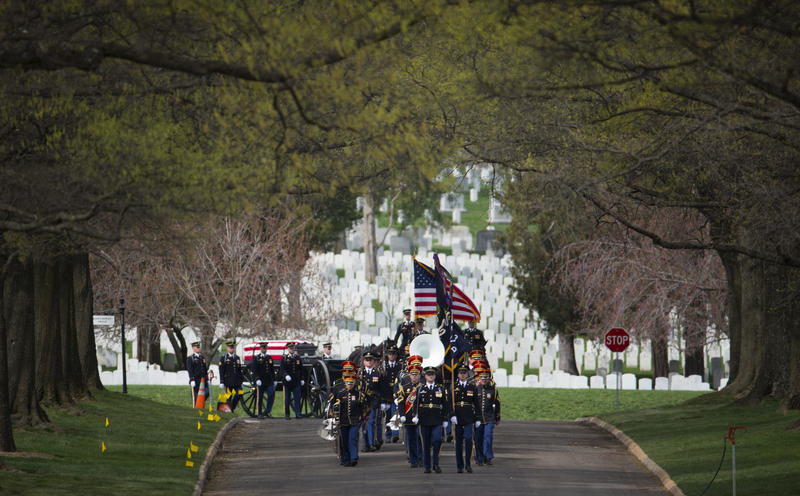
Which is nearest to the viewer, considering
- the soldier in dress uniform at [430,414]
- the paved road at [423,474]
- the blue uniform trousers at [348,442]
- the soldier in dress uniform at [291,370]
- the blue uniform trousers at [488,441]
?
the paved road at [423,474]

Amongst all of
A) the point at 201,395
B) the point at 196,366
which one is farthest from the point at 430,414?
the point at 201,395

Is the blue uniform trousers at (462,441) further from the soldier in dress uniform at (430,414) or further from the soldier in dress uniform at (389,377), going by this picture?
the soldier in dress uniform at (389,377)

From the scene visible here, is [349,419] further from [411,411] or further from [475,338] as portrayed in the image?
[475,338]

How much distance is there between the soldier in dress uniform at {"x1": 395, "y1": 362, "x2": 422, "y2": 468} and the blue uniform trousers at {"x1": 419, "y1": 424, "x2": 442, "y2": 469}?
279 millimetres

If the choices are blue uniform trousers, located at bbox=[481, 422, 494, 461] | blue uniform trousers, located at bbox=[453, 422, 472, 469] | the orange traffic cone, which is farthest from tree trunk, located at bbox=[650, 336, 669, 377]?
blue uniform trousers, located at bbox=[453, 422, 472, 469]

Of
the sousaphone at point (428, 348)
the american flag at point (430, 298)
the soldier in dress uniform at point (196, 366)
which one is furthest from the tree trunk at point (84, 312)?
the sousaphone at point (428, 348)

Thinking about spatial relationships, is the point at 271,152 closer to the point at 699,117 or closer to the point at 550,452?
the point at 699,117

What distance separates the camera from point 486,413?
66.9 ft

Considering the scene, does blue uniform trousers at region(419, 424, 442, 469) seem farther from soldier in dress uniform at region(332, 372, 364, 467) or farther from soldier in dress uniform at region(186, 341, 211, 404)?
soldier in dress uniform at region(186, 341, 211, 404)

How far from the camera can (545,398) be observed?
39656 mm

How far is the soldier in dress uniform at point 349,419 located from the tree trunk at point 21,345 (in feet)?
19.3

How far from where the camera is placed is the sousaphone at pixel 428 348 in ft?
75.7

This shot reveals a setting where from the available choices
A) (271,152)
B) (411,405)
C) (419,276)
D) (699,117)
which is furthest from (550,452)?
(271,152)

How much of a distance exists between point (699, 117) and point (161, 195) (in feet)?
23.1
